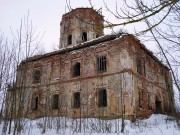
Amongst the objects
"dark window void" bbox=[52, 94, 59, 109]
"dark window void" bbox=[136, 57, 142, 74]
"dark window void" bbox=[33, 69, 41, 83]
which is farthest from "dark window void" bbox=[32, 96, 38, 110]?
"dark window void" bbox=[136, 57, 142, 74]

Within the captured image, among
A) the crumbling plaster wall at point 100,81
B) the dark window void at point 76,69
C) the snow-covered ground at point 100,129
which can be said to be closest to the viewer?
the snow-covered ground at point 100,129

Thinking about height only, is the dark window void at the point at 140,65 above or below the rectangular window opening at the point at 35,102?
above

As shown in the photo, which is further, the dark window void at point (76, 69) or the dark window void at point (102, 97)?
the dark window void at point (76, 69)

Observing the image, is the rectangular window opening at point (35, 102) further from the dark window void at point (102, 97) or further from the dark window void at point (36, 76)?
the dark window void at point (102, 97)

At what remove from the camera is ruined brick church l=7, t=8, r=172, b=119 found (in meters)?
16.4

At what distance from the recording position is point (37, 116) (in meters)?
20.6

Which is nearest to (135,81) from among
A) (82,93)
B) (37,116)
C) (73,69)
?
(82,93)

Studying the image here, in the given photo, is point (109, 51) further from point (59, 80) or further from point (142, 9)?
point (142, 9)

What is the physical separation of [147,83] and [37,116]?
10.7 metres

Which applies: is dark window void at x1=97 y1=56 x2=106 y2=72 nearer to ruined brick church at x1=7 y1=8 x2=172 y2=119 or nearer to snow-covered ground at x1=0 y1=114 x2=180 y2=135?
ruined brick church at x1=7 y1=8 x2=172 y2=119

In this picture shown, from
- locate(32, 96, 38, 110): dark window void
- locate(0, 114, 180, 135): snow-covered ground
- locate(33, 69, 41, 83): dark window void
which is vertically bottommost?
locate(0, 114, 180, 135): snow-covered ground

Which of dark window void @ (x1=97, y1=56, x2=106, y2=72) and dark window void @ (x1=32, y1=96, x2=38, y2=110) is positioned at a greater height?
dark window void @ (x1=97, y1=56, x2=106, y2=72)

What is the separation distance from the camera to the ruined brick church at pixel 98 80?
16.4 meters

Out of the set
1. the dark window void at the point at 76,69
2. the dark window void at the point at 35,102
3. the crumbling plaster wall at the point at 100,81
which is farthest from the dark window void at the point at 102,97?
the dark window void at the point at 35,102
